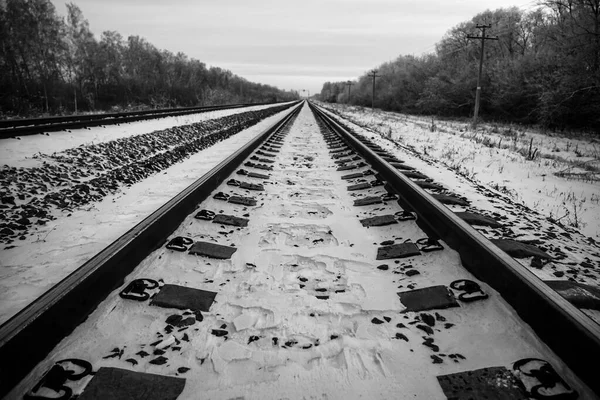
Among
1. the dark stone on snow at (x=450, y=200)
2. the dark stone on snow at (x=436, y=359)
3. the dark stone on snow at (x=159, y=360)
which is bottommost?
the dark stone on snow at (x=159, y=360)

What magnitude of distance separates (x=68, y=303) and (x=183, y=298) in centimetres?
56

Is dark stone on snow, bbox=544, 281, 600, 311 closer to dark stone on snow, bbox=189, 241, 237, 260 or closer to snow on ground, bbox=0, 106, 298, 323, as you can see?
dark stone on snow, bbox=189, 241, 237, 260

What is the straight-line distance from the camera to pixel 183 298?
1.92 m

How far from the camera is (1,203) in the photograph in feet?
12.8

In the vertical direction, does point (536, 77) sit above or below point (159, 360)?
above

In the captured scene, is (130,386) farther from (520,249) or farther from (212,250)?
(520,249)

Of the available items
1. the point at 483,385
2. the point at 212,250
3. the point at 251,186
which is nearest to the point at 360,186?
the point at 251,186

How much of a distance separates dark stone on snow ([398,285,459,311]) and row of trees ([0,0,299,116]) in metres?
26.0

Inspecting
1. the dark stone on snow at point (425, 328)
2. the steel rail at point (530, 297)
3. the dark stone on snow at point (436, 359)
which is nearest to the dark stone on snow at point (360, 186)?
the steel rail at point (530, 297)

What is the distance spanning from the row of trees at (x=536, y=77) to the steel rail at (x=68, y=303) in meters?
17.9

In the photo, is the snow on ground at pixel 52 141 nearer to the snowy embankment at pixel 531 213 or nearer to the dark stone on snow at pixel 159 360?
the dark stone on snow at pixel 159 360

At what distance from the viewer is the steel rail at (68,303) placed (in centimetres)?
128

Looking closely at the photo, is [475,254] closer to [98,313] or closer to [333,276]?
[333,276]

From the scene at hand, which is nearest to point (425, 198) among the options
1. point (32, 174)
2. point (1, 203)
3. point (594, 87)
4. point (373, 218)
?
point (373, 218)
